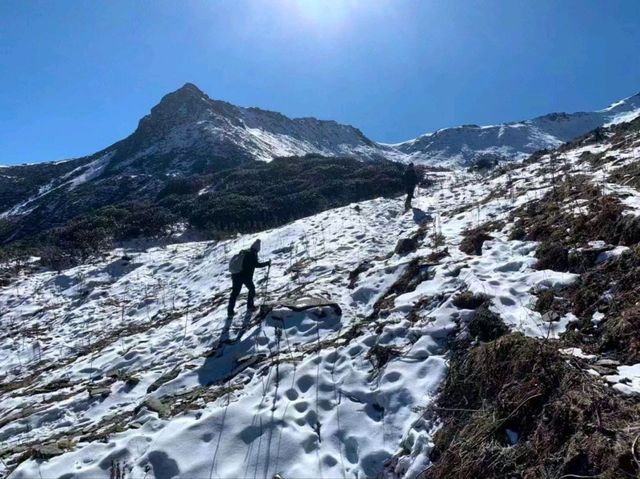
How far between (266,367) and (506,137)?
325ft

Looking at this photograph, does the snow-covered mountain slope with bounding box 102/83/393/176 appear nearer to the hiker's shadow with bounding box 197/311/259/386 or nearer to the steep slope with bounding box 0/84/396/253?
the steep slope with bounding box 0/84/396/253

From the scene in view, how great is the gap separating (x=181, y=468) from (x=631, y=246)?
22.2ft

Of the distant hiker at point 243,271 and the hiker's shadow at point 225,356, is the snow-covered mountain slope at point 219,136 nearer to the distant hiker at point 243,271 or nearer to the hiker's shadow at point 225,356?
the distant hiker at point 243,271

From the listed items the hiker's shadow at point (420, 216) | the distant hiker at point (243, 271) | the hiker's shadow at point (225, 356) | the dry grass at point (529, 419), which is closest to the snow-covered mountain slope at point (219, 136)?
the hiker's shadow at point (420, 216)

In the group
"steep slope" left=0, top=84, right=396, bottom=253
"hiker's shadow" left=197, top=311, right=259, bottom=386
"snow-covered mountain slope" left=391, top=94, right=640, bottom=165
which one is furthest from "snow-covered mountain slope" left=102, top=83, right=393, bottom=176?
"hiker's shadow" left=197, top=311, right=259, bottom=386

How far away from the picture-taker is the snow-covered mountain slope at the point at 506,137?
85188 millimetres

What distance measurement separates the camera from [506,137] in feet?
307

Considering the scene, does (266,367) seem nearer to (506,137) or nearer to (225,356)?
(225,356)

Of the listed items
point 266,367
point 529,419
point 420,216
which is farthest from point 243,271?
point 420,216

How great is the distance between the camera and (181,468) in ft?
15.5

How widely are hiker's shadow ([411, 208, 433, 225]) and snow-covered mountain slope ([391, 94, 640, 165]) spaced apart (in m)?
61.1

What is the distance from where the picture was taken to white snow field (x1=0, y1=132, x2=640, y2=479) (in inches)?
193

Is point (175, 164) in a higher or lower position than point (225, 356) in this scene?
higher

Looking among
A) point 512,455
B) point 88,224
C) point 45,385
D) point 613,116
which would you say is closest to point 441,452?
point 512,455
